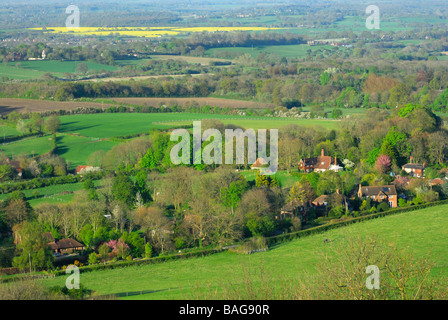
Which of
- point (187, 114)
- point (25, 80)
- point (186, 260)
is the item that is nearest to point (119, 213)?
point (186, 260)

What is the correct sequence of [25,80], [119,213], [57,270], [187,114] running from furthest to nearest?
[25,80] → [187,114] → [119,213] → [57,270]

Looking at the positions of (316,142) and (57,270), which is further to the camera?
(316,142)

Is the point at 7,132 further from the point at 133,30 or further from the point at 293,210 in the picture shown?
the point at 133,30

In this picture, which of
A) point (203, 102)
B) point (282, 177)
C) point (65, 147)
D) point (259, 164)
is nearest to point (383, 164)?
point (282, 177)

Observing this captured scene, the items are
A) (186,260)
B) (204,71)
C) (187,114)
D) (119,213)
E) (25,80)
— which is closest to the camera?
(186,260)

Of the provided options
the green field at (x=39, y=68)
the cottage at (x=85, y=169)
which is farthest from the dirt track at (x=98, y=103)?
the cottage at (x=85, y=169)

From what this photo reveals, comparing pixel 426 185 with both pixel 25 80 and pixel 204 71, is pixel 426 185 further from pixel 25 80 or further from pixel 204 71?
pixel 204 71
